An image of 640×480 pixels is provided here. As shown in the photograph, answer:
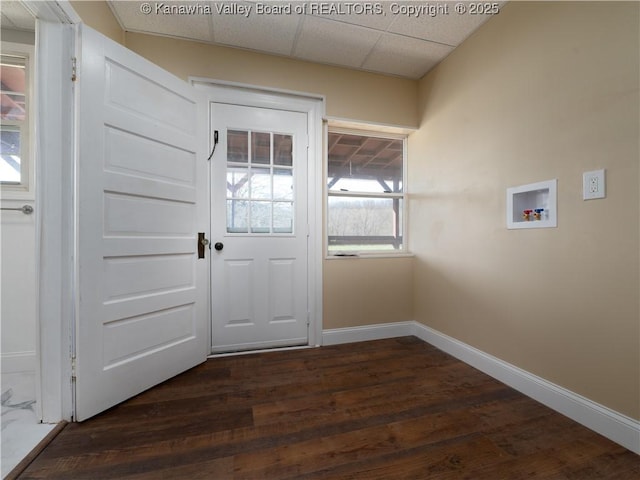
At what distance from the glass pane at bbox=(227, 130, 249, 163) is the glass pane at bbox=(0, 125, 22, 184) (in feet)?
4.82

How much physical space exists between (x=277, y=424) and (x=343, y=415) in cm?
37

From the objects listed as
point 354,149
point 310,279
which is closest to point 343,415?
point 310,279

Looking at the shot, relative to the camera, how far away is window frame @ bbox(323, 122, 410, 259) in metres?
2.71

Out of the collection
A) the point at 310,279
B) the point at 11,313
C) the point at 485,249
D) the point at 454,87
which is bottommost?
the point at 11,313

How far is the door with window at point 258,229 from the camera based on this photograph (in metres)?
2.40

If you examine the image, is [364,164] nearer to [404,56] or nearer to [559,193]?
[404,56]

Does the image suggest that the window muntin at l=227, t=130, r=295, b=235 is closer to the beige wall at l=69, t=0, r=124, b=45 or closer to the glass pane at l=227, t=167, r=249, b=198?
the glass pane at l=227, t=167, r=249, b=198

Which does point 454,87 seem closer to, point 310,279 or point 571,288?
point 571,288

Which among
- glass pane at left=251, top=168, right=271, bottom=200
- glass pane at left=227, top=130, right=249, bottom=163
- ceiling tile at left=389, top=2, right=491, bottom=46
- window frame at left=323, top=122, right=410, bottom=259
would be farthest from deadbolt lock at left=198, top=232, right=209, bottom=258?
ceiling tile at left=389, top=2, right=491, bottom=46

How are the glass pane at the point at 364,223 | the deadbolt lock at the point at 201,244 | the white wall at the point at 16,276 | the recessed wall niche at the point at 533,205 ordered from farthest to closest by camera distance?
the glass pane at the point at 364,223 → the deadbolt lock at the point at 201,244 → the white wall at the point at 16,276 → the recessed wall niche at the point at 533,205

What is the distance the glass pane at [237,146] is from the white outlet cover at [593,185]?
7.66 feet

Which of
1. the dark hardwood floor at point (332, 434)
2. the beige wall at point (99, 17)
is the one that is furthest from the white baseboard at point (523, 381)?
the beige wall at point (99, 17)

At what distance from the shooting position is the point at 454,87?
241 cm

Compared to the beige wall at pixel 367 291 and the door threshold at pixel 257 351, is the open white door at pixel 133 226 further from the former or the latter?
the beige wall at pixel 367 291
